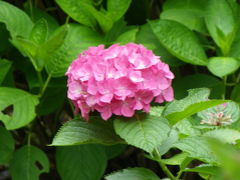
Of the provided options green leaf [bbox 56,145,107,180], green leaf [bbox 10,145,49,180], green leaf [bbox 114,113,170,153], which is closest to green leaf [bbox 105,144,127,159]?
green leaf [bbox 56,145,107,180]

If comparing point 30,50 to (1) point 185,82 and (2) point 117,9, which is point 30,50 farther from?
(1) point 185,82

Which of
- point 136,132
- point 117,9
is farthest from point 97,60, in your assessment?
point 117,9

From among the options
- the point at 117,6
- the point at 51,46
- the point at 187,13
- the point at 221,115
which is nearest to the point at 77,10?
the point at 117,6

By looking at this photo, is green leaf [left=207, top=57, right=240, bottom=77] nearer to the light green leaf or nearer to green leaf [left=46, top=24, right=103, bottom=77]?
green leaf [left=46, top=24, right=103, bottom=77]

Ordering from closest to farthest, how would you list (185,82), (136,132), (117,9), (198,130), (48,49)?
(136,132)
(198,130)
(48,49)
(117,9)
(185,82)

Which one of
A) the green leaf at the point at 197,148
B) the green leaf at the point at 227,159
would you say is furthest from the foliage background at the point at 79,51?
the green leaf at the point at 227,159
